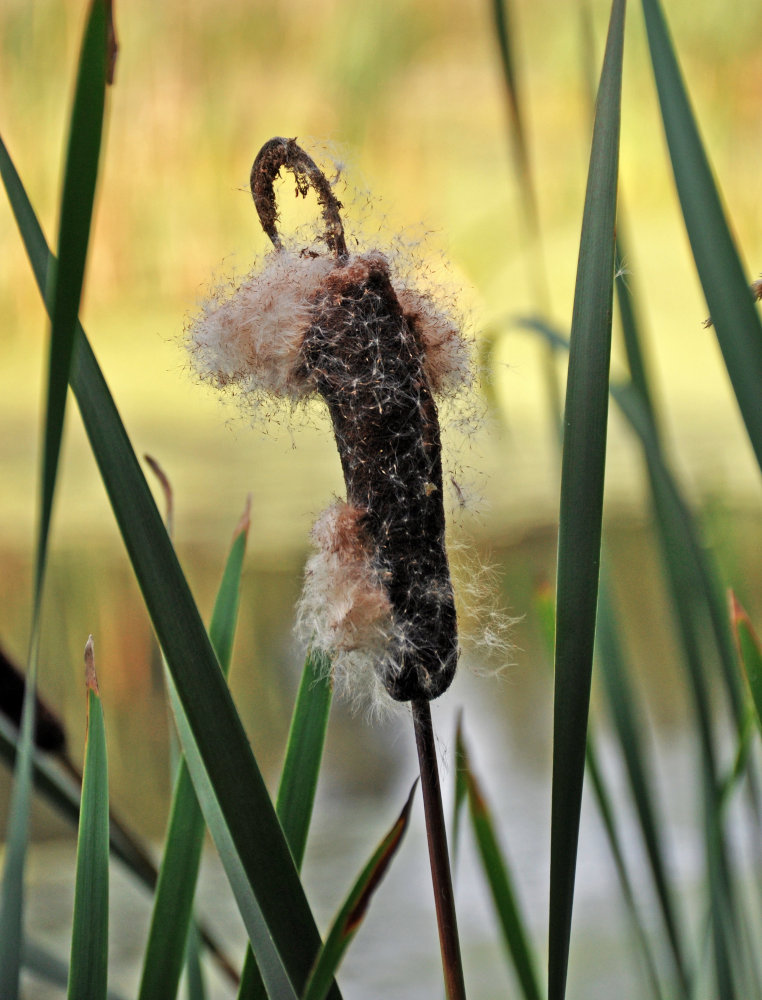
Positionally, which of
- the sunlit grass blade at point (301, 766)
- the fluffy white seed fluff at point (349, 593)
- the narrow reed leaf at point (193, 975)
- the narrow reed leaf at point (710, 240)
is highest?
the narrow reed leaf at point (710, 240)

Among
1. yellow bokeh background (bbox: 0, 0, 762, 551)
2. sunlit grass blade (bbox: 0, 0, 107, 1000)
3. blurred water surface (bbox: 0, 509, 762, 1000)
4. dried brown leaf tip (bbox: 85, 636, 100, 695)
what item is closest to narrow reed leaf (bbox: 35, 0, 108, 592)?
sunlit grass blade (bbox: 0, 0, 107, 1000)

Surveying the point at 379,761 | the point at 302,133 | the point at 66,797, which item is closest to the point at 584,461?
the point at 66,797

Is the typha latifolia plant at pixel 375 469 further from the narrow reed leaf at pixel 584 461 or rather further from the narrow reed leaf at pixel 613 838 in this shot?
the narrow reed leaf at pixel 613 838

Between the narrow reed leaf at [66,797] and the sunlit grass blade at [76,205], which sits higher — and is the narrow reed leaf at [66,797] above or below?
below

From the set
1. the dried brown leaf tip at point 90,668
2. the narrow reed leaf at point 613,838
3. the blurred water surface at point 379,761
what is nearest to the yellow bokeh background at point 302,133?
the blurred water surface at point 379,761

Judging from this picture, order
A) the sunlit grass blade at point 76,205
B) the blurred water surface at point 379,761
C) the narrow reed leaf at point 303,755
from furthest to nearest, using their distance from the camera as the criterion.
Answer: the blurred water surface at point 379,761, the narrow reed leaf at point 303,755, the sunlit grass blade at point 76,205

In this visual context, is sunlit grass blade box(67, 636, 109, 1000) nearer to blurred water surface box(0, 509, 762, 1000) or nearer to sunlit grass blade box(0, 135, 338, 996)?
sunlit grass blade box(0, 135, 338, 996)

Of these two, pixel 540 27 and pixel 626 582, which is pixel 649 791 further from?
pixel 540 27
